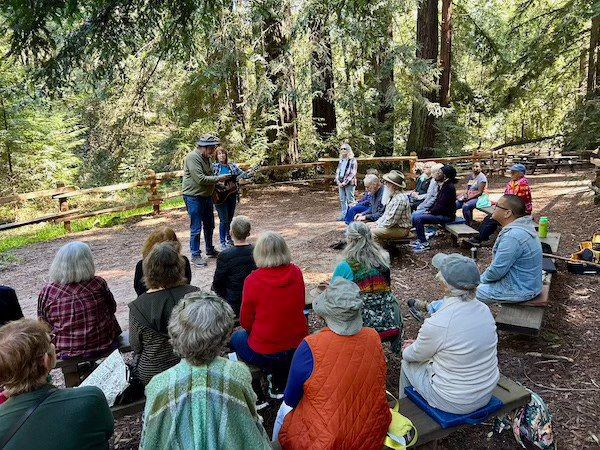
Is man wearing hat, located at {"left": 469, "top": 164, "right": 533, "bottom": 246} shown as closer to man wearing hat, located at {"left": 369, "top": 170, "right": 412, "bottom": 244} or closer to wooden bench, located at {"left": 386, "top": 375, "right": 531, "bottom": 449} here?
man wearing hat, located at {"left": 369, "top": 170, "right": 412, "bottom": 244}

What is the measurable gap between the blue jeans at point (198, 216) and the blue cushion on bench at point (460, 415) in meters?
4.74

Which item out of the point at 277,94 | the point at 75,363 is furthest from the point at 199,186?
the point at 277,94

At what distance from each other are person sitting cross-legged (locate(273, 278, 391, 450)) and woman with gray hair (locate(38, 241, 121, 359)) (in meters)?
1.81

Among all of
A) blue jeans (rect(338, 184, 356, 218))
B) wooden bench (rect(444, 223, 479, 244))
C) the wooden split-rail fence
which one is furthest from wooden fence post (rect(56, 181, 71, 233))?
wooden bench (rect(444, 223, 479, 244))

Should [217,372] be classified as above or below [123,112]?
below

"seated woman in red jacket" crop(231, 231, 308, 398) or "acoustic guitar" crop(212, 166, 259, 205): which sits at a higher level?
"acoustic guitar" crop(212, 166, 259, 205)

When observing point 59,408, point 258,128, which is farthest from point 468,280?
point 258,128

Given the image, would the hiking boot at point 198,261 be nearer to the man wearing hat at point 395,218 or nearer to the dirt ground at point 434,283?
the dirt ground at point 434,283

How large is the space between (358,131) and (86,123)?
36.0 ft

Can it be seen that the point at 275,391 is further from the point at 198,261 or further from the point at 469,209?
the point at 469,209

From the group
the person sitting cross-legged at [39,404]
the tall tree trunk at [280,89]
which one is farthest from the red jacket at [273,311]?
the tall tree trunk at [280,89]

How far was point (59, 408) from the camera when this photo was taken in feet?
5.83

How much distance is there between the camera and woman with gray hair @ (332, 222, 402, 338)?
360 cm

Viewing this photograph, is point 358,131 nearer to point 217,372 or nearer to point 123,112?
point 123,112
